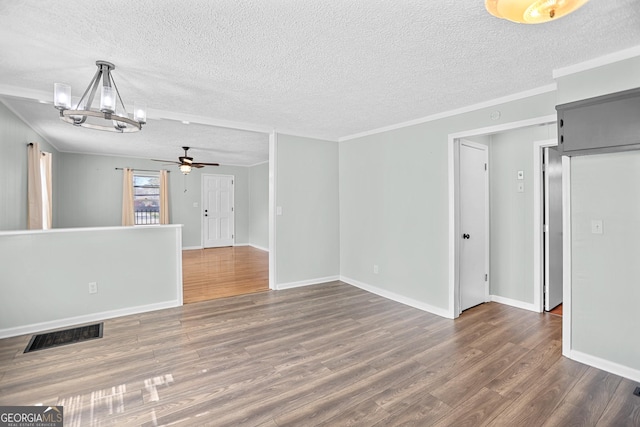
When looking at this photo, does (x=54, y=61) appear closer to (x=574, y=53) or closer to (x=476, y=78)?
(x=476, y=78)

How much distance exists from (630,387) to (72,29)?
4.57 meters

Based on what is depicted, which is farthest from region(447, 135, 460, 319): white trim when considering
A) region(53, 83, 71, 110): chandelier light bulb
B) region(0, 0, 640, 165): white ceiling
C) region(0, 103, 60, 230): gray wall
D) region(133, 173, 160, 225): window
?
region(133, 173, 160, 225): window

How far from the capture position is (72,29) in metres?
1.90

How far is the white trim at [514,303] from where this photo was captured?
3.75m

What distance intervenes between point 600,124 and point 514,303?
2537 mm

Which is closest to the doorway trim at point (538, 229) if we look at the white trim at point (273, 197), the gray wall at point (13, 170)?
the white trim at point (273, 197)

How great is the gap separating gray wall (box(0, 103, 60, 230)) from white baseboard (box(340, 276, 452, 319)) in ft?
14.7

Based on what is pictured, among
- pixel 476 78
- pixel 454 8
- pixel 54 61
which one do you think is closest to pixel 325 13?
pixel 454 8

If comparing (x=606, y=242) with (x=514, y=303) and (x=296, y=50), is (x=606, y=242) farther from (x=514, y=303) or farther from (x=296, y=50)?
(x=296, y=50)

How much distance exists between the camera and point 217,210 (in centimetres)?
881

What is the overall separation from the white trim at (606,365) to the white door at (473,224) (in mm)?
1244

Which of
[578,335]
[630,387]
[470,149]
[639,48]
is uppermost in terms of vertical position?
[639,48]

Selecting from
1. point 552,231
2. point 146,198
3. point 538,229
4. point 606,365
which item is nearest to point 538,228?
point 538,229

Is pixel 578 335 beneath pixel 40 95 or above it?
beneath
